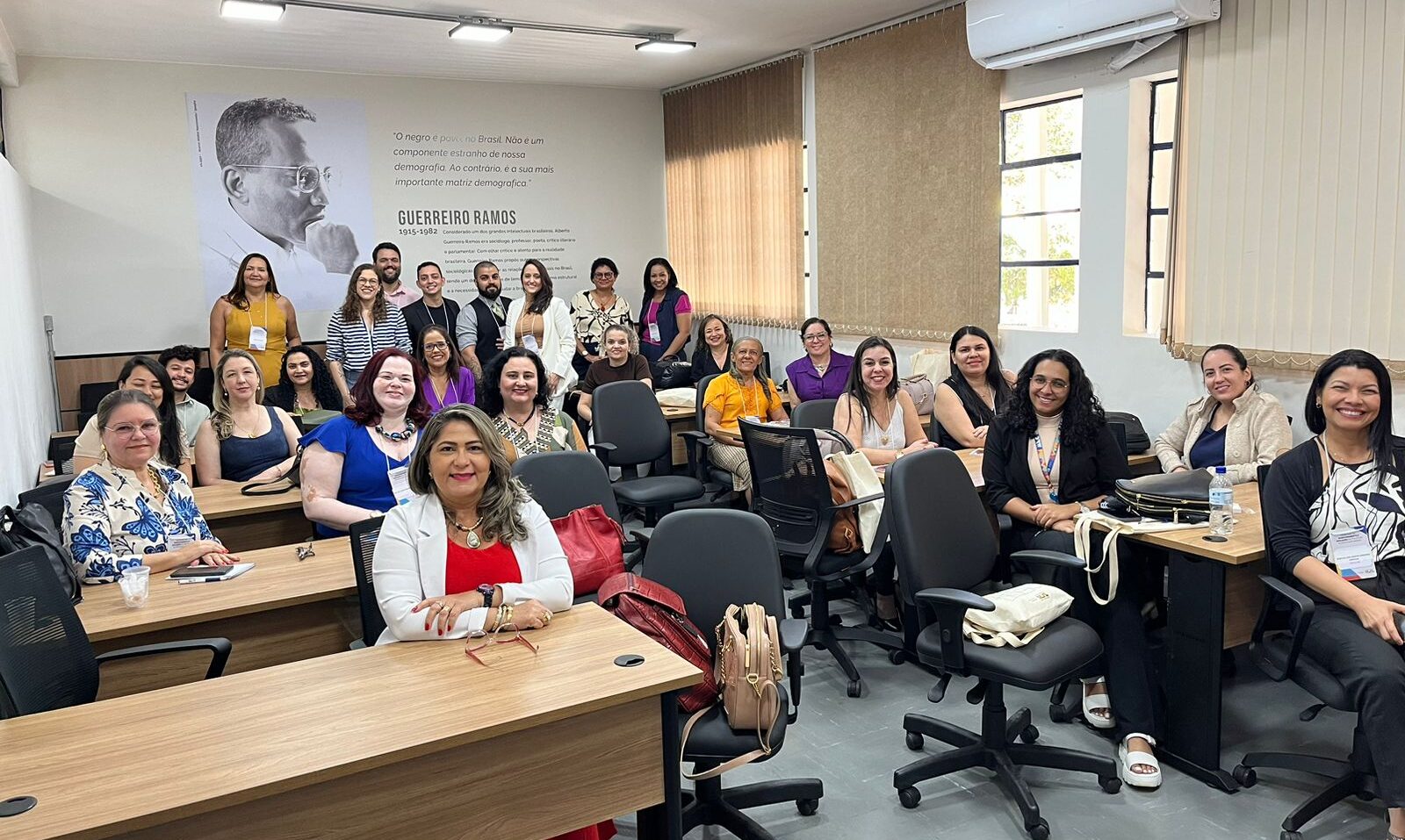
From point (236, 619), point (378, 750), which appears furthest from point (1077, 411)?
point (236, 619)

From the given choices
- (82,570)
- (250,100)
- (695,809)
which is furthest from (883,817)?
(250,100)

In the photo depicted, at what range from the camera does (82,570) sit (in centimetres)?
304

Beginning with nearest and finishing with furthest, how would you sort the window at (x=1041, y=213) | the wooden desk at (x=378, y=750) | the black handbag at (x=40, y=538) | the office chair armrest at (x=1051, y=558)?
1. the wooden desk at (x=378, y=750)
2. the black handbag at (x=40, y=538)
3. the office chair armrest at (x=1051, y=558)
4. the window at (x=1041, y=213)

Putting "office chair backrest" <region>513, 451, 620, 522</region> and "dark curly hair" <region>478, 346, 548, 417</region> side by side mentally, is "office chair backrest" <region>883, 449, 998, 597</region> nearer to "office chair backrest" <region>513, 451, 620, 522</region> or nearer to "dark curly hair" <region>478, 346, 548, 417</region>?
"office chair backrest" <region>513, 451, 620, 522</region>

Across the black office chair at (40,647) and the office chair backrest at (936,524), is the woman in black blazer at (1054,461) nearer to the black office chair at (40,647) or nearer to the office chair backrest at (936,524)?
the office chair backrest at (936,524)

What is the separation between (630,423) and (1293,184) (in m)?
3.58

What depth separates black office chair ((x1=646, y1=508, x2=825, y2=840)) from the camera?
112 inches

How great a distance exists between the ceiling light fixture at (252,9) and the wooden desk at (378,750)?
4.91 meters

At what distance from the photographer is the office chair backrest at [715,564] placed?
2.86 meters

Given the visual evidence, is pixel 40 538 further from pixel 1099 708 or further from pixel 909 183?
pixel 909 183

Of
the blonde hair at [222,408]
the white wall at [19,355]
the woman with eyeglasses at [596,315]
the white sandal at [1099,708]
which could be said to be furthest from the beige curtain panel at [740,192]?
the white wall at [19,355]

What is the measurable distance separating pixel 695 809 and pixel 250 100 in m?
7.26

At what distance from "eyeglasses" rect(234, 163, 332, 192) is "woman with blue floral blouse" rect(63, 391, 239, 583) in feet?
17.8

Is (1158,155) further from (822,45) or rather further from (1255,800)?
(1255,800)
